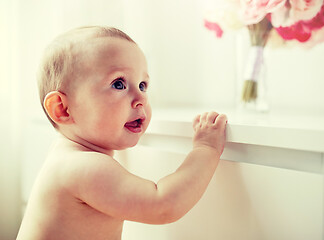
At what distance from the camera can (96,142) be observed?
66 cm

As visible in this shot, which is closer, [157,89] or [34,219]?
[34,219]

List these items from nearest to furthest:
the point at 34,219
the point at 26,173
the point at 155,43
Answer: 1. the point at 34,219
2. the point at 26,173
3. the point at 155,43

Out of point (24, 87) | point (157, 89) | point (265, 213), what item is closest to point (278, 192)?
point (265, 213)

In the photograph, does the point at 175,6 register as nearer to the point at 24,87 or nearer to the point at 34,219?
the point at 24,87

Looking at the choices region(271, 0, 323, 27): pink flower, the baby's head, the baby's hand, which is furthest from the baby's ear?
region(271, 0, 323, 27): pink flower

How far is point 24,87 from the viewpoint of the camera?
3.91 feet

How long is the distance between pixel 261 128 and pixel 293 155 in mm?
63

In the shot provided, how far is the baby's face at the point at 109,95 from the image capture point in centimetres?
62

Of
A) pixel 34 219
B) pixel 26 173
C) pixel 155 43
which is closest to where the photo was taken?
pixel 34 219

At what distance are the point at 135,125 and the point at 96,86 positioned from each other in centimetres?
11

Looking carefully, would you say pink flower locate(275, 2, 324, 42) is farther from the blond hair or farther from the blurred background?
the blond hair

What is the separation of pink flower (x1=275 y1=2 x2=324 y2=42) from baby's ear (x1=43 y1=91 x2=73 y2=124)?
0.52 metres

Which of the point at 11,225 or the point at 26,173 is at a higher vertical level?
the point at 26,173

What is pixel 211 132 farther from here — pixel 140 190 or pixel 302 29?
pixel 302 29
